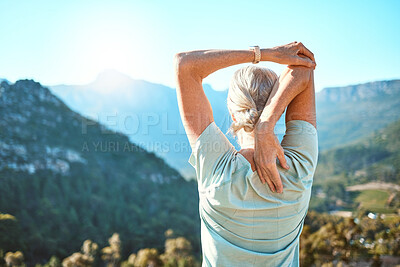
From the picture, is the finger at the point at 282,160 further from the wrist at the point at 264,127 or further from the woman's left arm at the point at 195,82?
the woman's left arm at the point at 195,82

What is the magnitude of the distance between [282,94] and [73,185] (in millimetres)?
27469

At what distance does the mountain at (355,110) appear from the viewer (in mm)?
27764

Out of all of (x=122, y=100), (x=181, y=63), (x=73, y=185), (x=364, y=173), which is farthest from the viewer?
(x=122, y=100)

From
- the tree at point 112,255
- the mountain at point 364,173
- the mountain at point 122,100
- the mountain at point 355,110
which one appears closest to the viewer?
the tree at point 112,255

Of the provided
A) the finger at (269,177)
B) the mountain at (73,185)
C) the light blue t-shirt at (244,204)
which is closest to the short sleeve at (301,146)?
the light blue t-shirt at (244,204)

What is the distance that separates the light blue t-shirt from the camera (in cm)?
99

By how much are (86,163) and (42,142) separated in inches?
161

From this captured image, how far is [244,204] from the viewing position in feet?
3.26

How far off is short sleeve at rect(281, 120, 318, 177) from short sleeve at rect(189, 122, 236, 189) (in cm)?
23

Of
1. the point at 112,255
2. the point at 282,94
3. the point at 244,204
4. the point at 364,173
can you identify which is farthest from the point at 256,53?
the point at 364,173

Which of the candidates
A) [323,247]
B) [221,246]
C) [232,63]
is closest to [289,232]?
[221,246]

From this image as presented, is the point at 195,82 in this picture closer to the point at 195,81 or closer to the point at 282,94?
the point at 195,81

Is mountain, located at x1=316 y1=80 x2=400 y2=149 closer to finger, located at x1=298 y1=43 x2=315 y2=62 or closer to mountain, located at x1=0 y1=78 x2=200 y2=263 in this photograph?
mountain, located at x1=0 y1=78 x2=200 y2=263

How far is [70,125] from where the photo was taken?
30266 mm
